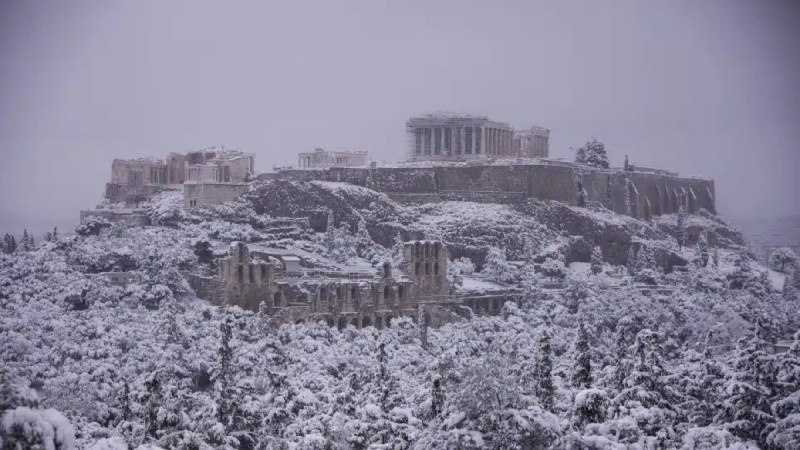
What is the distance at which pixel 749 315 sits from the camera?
45969mm

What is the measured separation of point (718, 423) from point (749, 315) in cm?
2518

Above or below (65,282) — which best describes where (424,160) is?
above

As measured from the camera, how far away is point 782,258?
191 ft

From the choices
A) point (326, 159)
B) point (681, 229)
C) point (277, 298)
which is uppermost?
point (326, 159)

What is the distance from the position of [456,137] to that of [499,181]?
30.4 ft

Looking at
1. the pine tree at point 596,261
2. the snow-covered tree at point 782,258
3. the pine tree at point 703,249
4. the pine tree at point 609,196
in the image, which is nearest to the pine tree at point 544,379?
the snow-covered tree at point 782,258

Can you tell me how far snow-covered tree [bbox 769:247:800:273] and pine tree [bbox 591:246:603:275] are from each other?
8.80 metres

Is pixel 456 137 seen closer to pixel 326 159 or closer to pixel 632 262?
pixel 326 159

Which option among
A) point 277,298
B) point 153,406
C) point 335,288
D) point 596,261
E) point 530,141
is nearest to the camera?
point 153,406

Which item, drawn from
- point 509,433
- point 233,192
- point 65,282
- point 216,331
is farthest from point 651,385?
point 233,192

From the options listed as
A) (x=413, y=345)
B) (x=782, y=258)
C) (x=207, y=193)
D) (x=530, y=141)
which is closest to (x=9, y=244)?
(x=207, y=193)

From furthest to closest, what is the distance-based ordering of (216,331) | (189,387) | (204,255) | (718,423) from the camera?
(204,255)
(216,331)
(189,387)
(718,423)

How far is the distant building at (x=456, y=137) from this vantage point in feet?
255

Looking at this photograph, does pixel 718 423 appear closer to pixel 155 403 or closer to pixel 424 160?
pixel 155 403
